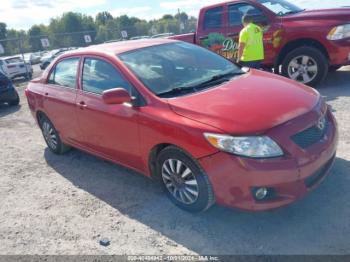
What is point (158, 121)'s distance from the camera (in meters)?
3.49

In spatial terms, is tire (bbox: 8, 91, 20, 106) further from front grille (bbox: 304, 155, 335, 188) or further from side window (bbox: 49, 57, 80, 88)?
front grille (bbox: 304, 155, 335, 188)

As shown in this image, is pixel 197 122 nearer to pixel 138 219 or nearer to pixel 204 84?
pixel 204 84

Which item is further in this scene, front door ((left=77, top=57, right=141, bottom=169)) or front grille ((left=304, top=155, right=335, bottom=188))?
front door ((left=77, top=57, right=141, bottom=169))

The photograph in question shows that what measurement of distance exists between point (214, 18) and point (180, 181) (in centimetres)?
618

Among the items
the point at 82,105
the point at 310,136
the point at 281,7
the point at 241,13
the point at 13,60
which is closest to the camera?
the point at 310,136

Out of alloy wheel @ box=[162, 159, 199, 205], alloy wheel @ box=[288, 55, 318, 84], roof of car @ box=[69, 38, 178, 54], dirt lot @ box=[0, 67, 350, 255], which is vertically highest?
roof of car @ box=[69, 38, 178, 54]

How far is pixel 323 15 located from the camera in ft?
24.3

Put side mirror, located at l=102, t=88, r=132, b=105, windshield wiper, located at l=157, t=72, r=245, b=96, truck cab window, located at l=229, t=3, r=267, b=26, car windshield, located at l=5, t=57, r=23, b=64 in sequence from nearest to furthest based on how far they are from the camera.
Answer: side mirror, located at l=102, t=88, r=132, b=105, windshield wiper, located at l=157, t=72, r=245, b=96, truck cab window, located at l=229, t=3, r=267, b=26, car windshield, located at l=5, t=57, r=23, b=64

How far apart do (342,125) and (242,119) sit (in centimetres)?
289

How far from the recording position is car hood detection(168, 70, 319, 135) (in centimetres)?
312

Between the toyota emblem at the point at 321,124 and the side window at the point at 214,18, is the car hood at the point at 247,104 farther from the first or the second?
the side window at the point at 214,18

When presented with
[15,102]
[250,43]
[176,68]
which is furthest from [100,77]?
[15,102]

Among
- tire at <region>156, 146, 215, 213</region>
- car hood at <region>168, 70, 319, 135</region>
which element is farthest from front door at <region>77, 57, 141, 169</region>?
car hood at <region>168, 70, 319, 135</region>

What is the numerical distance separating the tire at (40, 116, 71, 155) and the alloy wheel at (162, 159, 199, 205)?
96.8 inches
